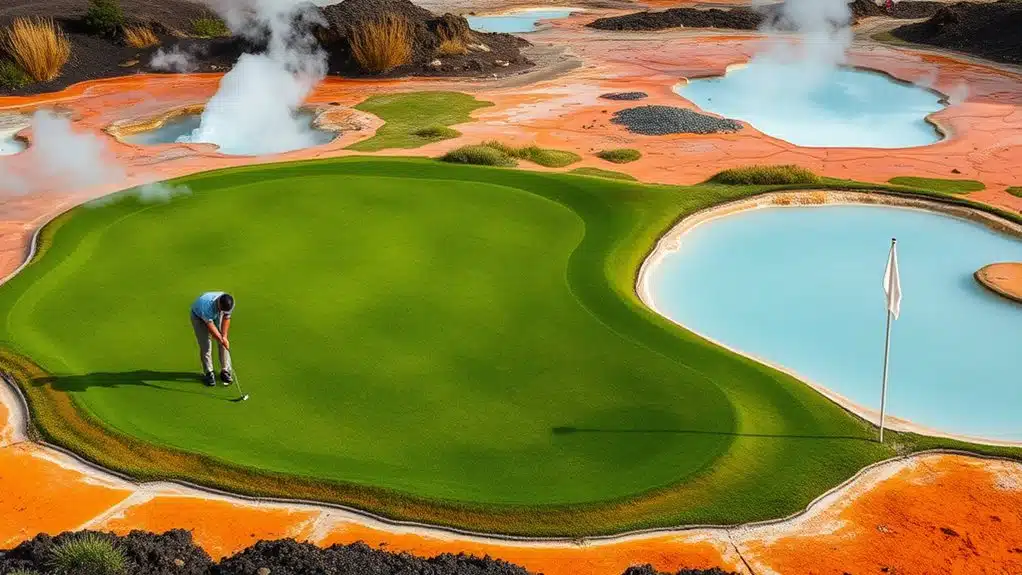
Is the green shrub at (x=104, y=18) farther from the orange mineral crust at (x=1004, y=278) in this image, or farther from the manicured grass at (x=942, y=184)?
the orange mineral crust at (x=1004, y=278)

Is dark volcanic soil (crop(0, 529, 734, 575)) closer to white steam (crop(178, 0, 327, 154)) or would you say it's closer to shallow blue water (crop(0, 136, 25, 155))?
white steam (crop(178, 0, 327, 154))

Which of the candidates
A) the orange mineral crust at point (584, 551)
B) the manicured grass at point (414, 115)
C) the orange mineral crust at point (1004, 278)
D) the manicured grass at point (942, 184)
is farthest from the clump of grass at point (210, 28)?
the orange mineral crust at point (584, 551)

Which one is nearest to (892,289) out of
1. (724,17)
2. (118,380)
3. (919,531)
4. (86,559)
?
(919,531)

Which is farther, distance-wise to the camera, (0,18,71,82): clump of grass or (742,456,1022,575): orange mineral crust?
(0,18,71,82): clump of grass

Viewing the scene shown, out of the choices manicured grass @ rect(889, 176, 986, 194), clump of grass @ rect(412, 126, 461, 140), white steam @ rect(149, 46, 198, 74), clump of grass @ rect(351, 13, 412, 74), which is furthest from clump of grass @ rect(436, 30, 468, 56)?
manicured grass @ rect(889, 176, 986, 194)

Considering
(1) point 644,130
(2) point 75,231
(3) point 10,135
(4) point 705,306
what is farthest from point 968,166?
(3) point 10,135
